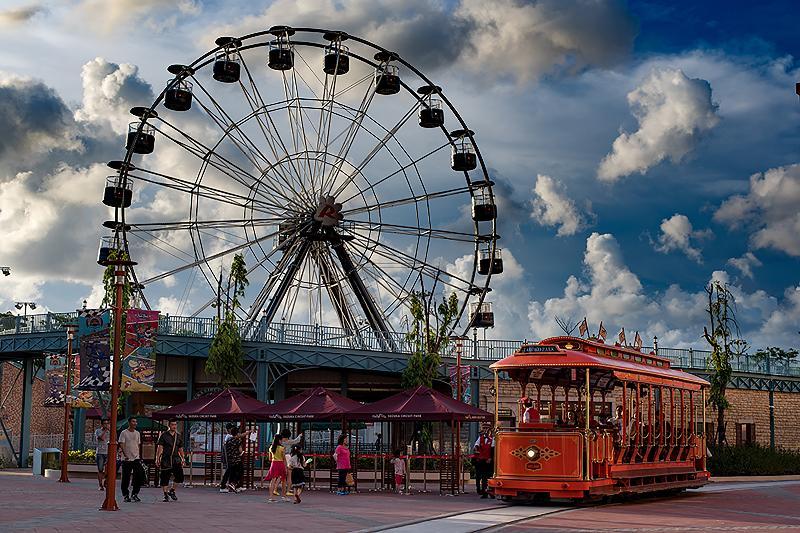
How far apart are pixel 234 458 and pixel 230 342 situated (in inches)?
595

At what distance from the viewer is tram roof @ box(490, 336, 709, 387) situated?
24047mm

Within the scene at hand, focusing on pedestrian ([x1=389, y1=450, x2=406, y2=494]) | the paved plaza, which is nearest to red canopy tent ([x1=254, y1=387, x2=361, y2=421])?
pedestrian ([x1=389, y1=450, x2=406, y2=494])

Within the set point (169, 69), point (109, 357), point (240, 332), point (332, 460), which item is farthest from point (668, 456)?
point (169, 69)

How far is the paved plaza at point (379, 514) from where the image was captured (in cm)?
1780

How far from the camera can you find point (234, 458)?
2770 cm

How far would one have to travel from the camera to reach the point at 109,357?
34.7 m

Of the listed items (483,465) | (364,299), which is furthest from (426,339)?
(483,465)

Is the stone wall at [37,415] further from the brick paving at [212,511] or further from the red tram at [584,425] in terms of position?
the red tram at [584,425]

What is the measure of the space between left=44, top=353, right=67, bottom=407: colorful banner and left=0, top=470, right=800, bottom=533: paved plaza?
14.2 meters

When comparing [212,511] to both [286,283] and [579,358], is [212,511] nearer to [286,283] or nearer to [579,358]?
[579,358]

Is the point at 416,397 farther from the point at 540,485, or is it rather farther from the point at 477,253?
the point at 477,253

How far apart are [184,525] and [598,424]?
1046 cm

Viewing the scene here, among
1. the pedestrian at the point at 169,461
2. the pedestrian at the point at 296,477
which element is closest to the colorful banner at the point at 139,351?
the pedestrian at the point at 169,461

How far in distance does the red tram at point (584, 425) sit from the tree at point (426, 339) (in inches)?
644
